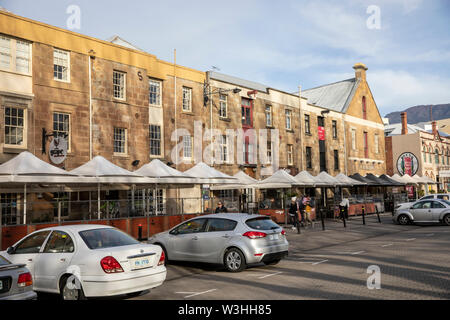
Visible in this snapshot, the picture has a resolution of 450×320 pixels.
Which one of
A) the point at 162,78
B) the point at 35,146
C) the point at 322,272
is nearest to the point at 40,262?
the point at 322,272

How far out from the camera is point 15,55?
20.6m

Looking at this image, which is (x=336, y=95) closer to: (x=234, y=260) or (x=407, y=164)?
(x=407, y=164)

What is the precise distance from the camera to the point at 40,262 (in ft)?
28.1

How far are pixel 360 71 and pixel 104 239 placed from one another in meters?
48.5

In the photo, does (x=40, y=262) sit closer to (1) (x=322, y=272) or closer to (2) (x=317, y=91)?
(1) (x=322, y=272)

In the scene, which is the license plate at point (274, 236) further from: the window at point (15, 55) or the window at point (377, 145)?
the window at point (377, 145)

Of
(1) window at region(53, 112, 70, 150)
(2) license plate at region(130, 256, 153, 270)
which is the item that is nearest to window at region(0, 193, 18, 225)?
(1) window at region(53, 112, 70, 150)

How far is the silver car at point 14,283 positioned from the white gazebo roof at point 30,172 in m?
9.78

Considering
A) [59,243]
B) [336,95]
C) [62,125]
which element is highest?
[336,95]

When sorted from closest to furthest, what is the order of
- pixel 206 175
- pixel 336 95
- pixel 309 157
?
pixel 206 175 → pixel 309 157 → pixel 336 95

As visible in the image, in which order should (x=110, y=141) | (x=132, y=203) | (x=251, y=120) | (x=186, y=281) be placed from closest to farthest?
(x=186, y=281)
(x=132, y=203)
(x=110, y=141)
(x=251, y=120)

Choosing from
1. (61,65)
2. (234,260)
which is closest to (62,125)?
(61,65)

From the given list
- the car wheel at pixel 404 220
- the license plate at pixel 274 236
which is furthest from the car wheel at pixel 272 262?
the car wheel at pixel 404 220

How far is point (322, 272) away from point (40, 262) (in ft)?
22.0
